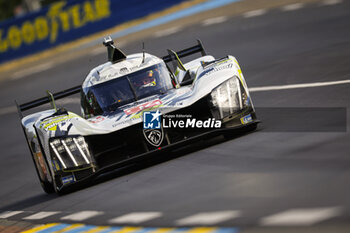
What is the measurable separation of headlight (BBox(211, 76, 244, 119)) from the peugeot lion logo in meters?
0.77

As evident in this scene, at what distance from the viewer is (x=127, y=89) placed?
1013cm

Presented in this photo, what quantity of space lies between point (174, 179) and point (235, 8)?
1907 cm

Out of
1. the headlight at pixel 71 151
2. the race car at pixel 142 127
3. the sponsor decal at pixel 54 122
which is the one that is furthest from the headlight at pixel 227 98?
the sponsor decal at pixel 54 122

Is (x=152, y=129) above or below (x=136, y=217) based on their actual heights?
above

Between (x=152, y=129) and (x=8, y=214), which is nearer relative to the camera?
(x=152, y=129)

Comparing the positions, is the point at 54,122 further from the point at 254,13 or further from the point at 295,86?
the point at 254,13

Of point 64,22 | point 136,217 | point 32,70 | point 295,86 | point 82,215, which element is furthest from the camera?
point 64,22

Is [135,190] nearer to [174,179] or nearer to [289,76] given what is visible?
[174,179]

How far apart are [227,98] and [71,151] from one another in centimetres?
214

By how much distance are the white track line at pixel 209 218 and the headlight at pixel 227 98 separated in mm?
3187

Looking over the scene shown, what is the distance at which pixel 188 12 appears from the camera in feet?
94.1

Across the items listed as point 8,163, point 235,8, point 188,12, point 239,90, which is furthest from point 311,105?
point 188,12

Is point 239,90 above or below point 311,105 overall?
above

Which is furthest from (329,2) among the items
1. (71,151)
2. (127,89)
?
(71,151)
